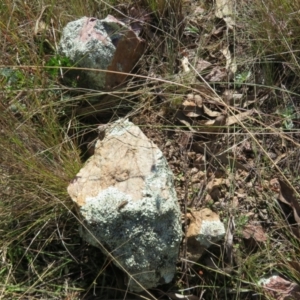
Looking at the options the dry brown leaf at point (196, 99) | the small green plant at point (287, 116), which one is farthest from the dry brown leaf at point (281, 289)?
the dry brown leaf at point (196, 99)

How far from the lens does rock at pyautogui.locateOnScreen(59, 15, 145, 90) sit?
2.19 meters

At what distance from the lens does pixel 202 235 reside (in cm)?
189

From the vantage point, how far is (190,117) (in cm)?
221

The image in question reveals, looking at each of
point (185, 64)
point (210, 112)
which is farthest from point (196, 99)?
point (185, 64)

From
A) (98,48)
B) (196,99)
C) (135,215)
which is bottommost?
(135,215)

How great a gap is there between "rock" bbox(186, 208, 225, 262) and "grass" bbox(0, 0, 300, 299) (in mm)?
39

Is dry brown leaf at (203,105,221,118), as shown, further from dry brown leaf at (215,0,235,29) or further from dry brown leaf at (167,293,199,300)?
dry brown leaf at (167,293,199,300)

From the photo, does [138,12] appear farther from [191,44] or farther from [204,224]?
[204,224]

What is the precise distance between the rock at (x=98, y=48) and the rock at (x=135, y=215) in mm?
459

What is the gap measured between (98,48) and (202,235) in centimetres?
87

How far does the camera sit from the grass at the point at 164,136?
1.94 meters

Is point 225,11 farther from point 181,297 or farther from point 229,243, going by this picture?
point 181,297

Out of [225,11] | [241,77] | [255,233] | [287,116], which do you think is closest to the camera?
[255,233]

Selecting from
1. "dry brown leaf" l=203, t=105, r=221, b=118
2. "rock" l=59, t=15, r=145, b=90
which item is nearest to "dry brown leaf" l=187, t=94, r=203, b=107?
"dry brown leaf" l=203, t=105, r=221, b=118
